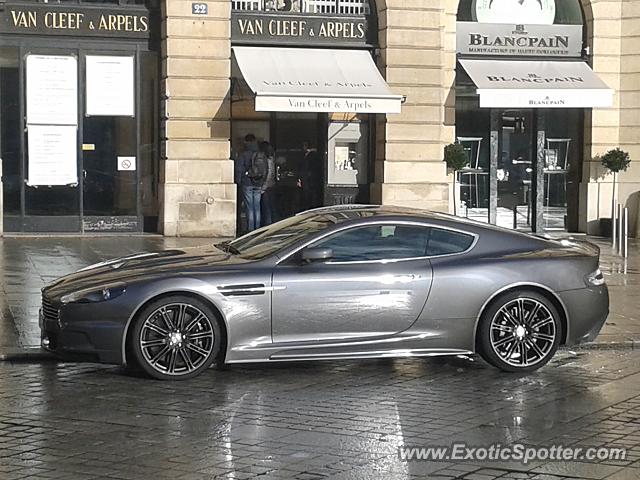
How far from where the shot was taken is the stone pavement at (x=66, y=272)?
11.3m

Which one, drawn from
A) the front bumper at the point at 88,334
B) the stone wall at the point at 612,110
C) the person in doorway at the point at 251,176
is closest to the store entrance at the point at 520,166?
the stone wall at the point at 612,110

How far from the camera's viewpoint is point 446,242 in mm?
9805

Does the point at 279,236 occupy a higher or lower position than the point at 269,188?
lower

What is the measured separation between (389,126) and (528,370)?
41.9ft

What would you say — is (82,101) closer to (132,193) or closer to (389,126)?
(132,193)

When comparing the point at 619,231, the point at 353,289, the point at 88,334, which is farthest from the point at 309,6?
the point at 88,334

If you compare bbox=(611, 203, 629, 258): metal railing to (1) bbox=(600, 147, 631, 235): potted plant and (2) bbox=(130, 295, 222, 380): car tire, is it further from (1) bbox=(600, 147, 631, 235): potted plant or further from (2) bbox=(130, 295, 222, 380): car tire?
(2) bbox=(130, 295, 222, 380): car tire

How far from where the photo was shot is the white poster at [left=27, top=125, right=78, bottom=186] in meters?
20.9

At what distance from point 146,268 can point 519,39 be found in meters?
15.6

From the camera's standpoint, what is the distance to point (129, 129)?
21.4 meters

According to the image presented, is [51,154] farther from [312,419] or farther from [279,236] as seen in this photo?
[312,419]

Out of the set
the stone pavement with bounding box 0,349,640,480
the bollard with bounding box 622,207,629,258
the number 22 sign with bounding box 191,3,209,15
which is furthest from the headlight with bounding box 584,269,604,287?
the number 22 sign with bounding box 191,3,209,15

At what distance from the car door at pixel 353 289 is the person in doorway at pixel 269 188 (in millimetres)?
11978

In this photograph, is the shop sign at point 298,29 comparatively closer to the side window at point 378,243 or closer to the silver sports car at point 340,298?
the silver sports car at point 340,298
